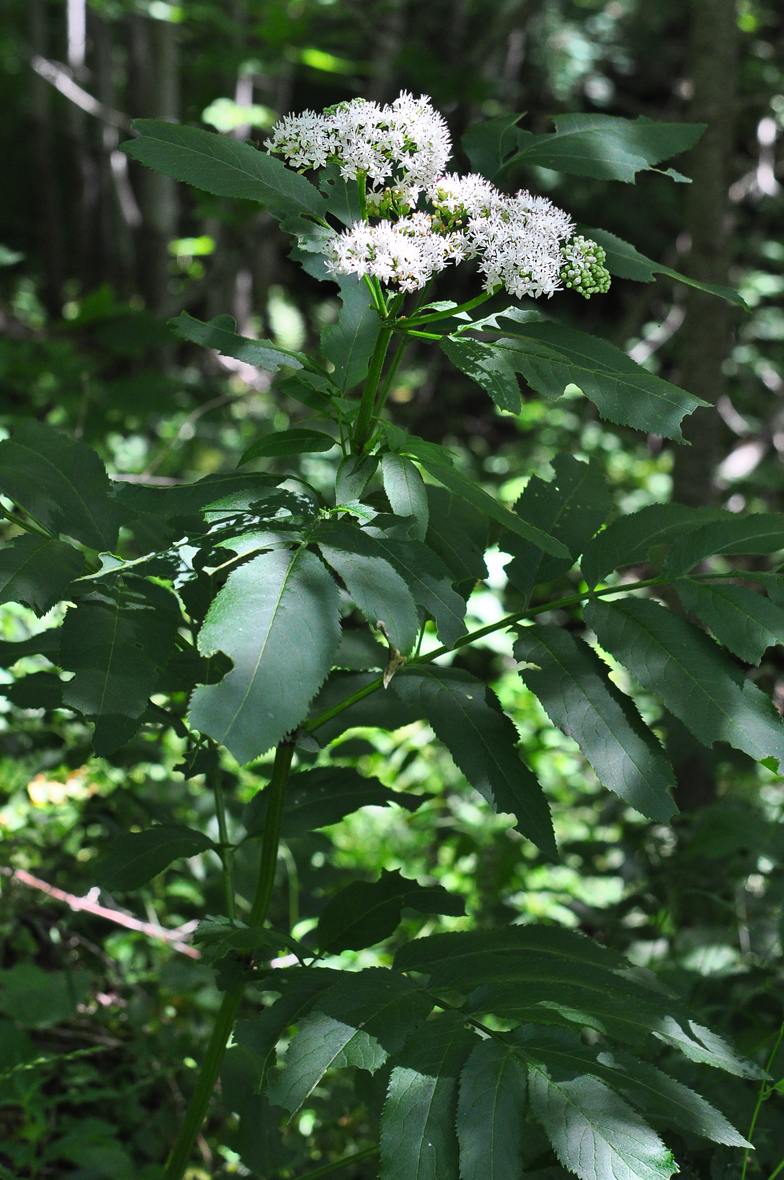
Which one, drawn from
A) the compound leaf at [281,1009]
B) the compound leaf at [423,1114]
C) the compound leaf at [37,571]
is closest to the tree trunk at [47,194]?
the compound leaf at [37,571]

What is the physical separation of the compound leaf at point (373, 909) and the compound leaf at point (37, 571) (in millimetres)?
590

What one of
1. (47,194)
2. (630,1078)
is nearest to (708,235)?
(630,1078)

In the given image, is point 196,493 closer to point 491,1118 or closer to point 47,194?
point 491,1118

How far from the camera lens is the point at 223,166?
3.52 ft

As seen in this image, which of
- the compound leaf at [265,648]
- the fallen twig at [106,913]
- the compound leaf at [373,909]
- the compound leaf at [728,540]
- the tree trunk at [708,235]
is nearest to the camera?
the compound leaf at [265,648]

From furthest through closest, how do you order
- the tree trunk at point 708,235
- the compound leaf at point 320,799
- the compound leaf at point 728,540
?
the tree trunk at point 708,235, the compound leaf at point 320,799, the compound leaf at point 728,540

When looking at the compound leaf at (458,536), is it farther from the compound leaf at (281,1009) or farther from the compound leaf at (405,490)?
the compound leaf at (281,1009)

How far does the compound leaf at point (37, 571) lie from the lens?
1059 mm

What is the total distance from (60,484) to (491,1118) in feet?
3.15

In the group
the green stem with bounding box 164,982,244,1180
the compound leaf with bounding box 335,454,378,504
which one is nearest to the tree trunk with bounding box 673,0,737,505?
the compound leaf with bounding box 335,454,378,504

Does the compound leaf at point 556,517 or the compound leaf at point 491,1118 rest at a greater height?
the compound leaf at point 556,517

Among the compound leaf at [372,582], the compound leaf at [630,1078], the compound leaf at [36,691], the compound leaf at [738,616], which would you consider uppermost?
the compound leaf at [372,582]

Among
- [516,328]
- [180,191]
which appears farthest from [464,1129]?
[180,191]

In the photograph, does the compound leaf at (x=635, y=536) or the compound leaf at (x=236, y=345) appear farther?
the compound leaf at (x=635, y=536)
